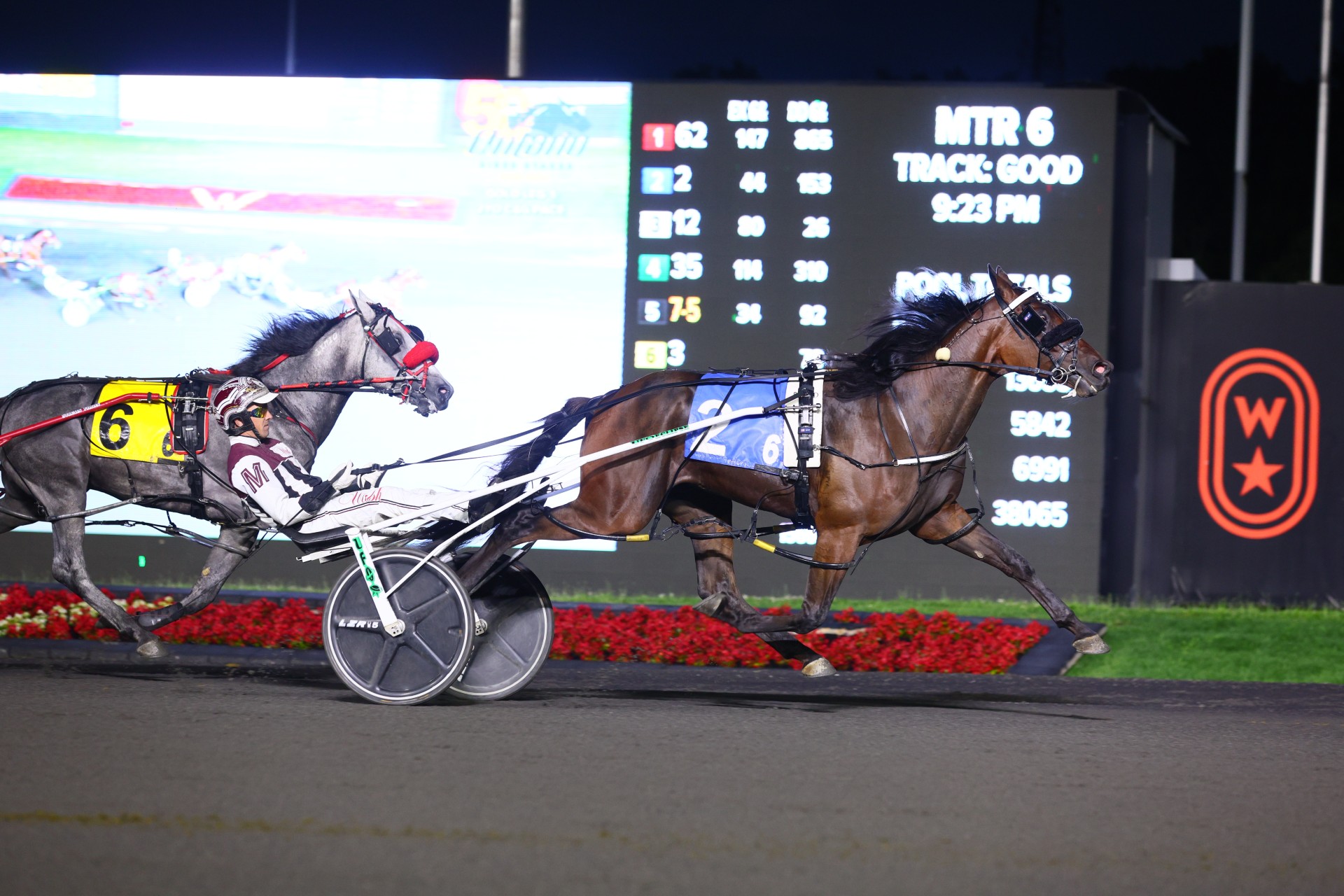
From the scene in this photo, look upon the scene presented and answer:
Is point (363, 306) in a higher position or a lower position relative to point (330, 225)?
lower

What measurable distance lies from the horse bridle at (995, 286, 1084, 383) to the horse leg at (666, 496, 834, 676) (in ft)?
5.45

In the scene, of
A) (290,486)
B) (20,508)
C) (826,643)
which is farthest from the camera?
(826,643)

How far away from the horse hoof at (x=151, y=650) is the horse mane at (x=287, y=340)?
140 cm

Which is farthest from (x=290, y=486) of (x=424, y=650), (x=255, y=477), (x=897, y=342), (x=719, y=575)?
(x=897, y=342)

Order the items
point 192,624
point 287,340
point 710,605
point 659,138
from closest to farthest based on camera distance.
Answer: point 710,605 < point 287,340 < point 192,624 < point 659,138

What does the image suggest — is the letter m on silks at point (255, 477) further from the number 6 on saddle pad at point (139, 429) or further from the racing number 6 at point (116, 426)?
the racing number 6 at point (116, 426)

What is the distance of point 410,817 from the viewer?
4488 millimetres

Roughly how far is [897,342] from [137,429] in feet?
12.4

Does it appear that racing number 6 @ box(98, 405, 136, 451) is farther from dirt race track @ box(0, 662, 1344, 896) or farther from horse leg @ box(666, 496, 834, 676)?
horse leg @ box(666, 496, 834, 676)

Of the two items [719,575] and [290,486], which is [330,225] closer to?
[290,486]

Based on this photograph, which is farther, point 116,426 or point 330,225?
point 330,225

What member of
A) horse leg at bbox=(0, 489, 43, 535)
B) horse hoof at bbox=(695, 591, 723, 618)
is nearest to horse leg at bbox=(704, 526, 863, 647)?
horse hoof at bbox=(695, 591, 723, 618)

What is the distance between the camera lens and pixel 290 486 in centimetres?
669

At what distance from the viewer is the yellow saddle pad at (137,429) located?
7.44 m
